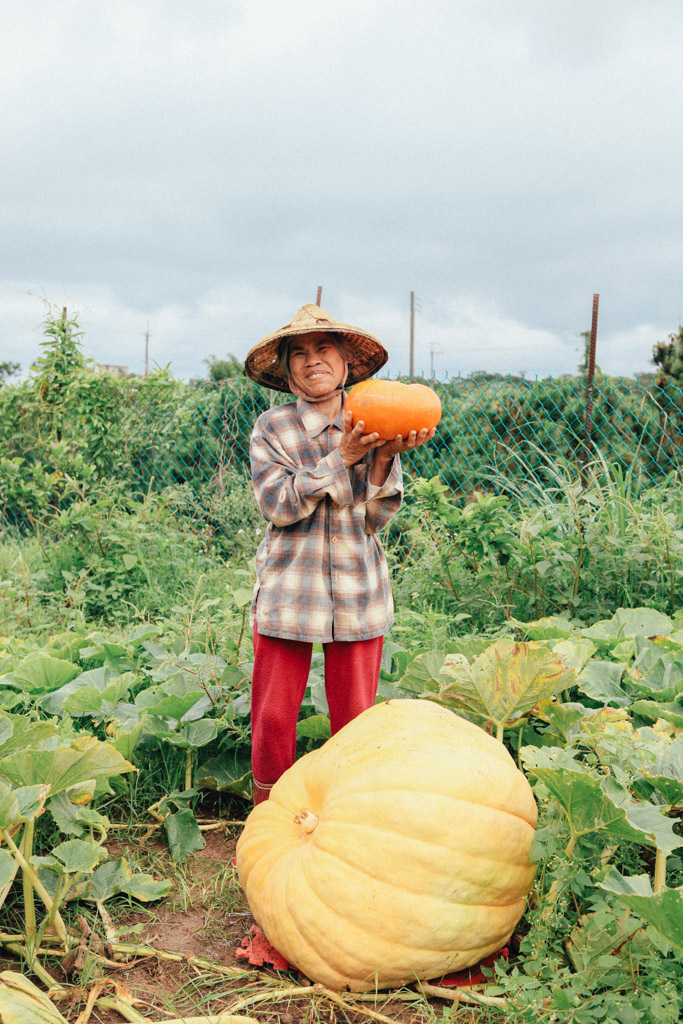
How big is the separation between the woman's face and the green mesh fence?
2.71 m

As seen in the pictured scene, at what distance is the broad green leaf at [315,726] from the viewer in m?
2.46

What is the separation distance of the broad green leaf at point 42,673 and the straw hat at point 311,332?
1129mm

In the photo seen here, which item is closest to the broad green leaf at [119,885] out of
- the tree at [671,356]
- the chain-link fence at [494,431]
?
the chain-link fence at [494,431]

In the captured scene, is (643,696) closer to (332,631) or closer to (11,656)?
(332,631)

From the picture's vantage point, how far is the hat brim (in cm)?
228

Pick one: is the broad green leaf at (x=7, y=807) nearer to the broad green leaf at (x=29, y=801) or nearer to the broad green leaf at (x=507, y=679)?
the broad green leaf at (x=29, y=801)

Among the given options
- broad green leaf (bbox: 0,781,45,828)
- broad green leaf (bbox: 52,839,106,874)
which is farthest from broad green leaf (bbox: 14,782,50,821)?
broad green leaf (bbox: 52,839,106,874)

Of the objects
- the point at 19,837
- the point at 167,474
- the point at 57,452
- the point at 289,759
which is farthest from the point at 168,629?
the point at 167,474

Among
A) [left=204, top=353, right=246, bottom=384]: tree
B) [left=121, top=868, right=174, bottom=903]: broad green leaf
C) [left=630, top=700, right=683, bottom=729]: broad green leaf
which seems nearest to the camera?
[left=630, top=700, right=683, bottom=729]: broad green leaf

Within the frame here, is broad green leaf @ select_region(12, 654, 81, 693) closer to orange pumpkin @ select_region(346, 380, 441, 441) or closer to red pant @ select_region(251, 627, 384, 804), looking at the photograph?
A: red pant @ select_region(251, 627, 384, 804)

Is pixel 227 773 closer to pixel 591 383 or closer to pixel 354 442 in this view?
pixel 354 442

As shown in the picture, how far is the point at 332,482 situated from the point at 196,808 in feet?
3.83

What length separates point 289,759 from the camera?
2334 mm

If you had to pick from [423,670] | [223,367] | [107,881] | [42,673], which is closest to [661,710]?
[423,670]
